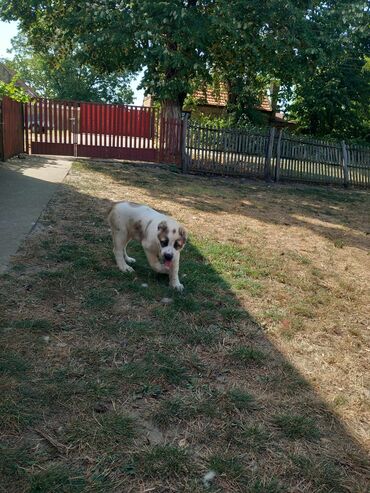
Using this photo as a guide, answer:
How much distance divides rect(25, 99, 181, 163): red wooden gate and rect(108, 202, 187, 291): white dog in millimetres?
10895

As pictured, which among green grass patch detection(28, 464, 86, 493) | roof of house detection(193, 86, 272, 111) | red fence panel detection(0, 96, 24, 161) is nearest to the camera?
green grass patch detection(28, 464, 86, 493)

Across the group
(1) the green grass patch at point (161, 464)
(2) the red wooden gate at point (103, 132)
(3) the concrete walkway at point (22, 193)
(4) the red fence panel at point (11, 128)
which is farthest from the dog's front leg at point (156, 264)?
(2) the red wooden gate at point (103, 132)

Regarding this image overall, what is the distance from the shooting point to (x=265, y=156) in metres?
15.1

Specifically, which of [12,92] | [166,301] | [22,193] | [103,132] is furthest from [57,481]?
[103,132]

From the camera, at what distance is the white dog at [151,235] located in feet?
13.2

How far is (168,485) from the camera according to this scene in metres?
2.09

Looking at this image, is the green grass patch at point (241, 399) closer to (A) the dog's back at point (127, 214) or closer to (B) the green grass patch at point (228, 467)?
(B) the green grass patch at point (228, 467)

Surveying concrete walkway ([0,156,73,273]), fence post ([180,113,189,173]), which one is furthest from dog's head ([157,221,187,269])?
fence post ([180,113,189,173])

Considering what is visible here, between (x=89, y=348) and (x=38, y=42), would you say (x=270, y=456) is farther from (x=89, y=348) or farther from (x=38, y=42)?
(x=38, y=42)

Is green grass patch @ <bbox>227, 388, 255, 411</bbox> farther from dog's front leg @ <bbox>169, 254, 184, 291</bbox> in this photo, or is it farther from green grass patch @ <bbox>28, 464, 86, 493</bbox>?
dog's front leg @ <bbox>169, 254, 184, 291</bbox>

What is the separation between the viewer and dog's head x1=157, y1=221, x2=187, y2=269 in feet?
13.1

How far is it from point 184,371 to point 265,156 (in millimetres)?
13081

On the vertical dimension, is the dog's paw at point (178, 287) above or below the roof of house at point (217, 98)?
below

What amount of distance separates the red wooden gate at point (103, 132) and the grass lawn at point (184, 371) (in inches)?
379
